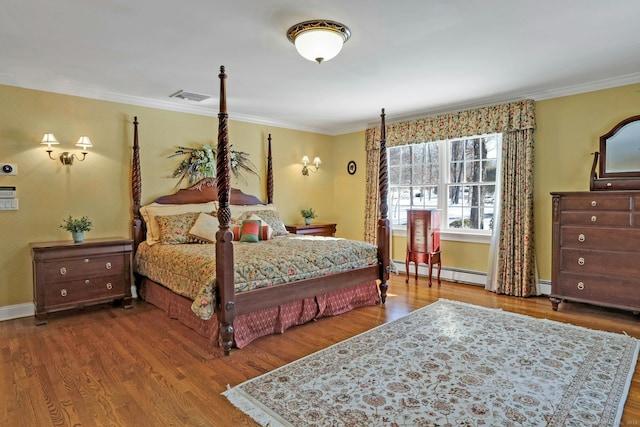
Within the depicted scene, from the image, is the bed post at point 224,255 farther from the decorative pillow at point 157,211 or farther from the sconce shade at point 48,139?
the sconce shade at point 48,139

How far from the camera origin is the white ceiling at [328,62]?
7.84 feet

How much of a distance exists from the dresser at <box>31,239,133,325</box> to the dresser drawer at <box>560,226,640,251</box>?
15.1 ft

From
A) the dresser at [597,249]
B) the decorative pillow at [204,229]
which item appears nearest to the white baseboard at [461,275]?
the dresser at [597,249]

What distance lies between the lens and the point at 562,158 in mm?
4285

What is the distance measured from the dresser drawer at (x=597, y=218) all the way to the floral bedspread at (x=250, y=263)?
6.53ft

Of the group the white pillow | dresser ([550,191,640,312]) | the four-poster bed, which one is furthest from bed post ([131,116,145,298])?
dresser ([550,191,640,312])

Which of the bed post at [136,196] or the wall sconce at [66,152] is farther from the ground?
the wall sconce at [66,152]

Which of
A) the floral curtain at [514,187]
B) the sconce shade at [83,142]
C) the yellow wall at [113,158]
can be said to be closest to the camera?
the yellow wall at [113,158]

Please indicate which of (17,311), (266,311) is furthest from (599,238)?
(17,311)

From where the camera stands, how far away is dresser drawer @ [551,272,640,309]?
11.3 feet

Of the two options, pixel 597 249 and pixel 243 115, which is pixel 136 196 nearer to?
pixel 243 115

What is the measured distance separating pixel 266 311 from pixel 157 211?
7.00ft

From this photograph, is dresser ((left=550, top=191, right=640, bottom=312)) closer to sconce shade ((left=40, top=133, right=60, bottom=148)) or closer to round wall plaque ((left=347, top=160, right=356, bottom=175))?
round wall plaque ((left=347, top=160, right=356, bottom=175))

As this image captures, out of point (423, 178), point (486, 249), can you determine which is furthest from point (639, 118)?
point (423, 178)
